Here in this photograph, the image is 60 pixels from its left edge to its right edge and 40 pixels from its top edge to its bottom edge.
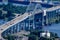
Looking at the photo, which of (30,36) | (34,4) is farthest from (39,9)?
(30,36)

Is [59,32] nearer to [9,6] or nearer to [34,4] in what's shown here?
[34,4]

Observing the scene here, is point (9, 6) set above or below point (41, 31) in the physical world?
above

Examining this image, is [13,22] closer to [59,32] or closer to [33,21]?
[33,21]

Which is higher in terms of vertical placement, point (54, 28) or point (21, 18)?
point (21, 18)

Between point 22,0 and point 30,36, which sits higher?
point 22,0

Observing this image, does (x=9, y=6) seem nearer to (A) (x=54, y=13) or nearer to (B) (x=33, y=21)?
(B) (x=33, y=21)

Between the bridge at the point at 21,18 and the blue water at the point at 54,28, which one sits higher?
the bridge at the point at 21,18

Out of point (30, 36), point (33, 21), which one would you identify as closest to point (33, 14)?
point (33, 21)

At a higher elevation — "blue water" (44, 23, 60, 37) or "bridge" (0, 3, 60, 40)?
"bridge" (0, 3, 60, 40)

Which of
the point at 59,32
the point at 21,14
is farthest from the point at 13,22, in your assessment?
the point at 59,32
